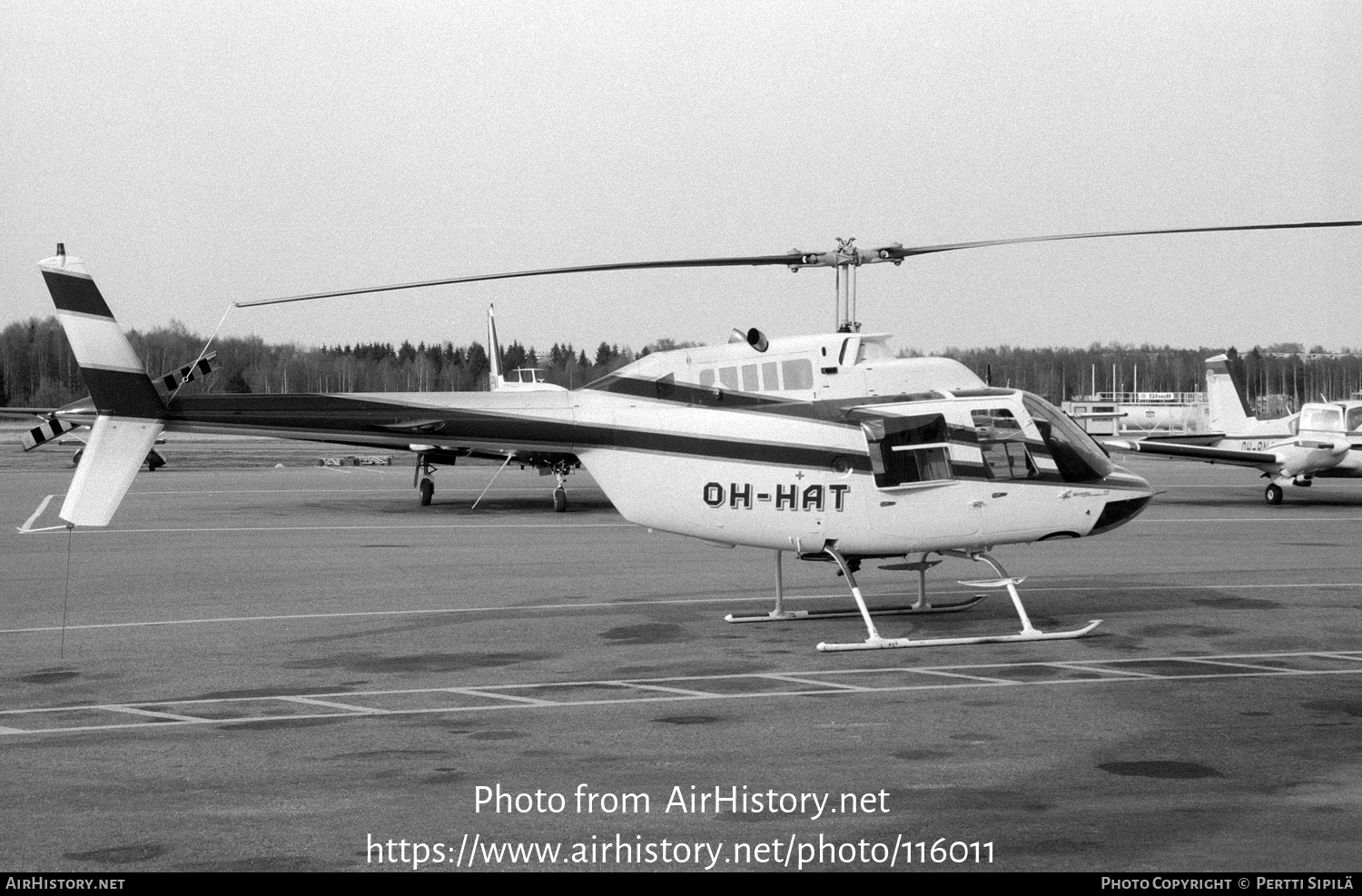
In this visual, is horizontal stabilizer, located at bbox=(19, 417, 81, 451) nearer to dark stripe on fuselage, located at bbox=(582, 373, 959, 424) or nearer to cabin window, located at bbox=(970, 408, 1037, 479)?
A: dark stripe on fuselage, located at bbox=(582, 373, 959, 424)

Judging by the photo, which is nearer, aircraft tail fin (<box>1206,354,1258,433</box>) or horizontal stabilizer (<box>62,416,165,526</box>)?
horizontal stabilizer (<box>62,416,165,526</box>)

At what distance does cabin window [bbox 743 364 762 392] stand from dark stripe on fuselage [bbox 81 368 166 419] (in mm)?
5817

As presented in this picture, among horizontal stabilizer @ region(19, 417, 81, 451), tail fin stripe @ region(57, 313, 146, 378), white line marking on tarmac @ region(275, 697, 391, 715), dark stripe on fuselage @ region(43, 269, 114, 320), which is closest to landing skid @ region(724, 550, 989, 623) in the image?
white line marking on tarmac @ region(275, 697, 391, 715)

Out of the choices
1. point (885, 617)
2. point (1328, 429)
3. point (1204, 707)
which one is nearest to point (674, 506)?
point (885, 617)

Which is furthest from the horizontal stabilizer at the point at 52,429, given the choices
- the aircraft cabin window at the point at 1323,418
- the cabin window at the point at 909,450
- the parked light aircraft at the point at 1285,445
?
the aircraft cabin window at the point at 1323,418

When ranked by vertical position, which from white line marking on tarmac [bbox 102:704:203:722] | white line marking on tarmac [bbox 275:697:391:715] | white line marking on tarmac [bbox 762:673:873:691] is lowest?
white line marking on tarmac [bbox 762:673:873:691]

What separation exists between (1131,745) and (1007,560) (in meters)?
11.5

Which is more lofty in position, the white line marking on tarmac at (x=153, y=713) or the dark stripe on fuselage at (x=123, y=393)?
the dark stripe on fuselage at (x=123, y=393)

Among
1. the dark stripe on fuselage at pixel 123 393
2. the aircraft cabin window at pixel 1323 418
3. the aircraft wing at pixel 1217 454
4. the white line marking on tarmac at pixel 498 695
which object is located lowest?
the white line marking on tarmac at pixel 498 695

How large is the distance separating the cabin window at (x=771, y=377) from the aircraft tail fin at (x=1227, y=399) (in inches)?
945

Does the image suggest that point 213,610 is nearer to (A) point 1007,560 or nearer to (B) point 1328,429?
(A) point 1007,560

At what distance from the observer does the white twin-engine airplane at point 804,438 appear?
506 inches

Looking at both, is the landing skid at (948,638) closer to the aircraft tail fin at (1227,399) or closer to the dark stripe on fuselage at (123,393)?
the dark stripe on fuselage at (123,393)

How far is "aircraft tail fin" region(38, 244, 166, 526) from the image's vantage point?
11.4 meters
